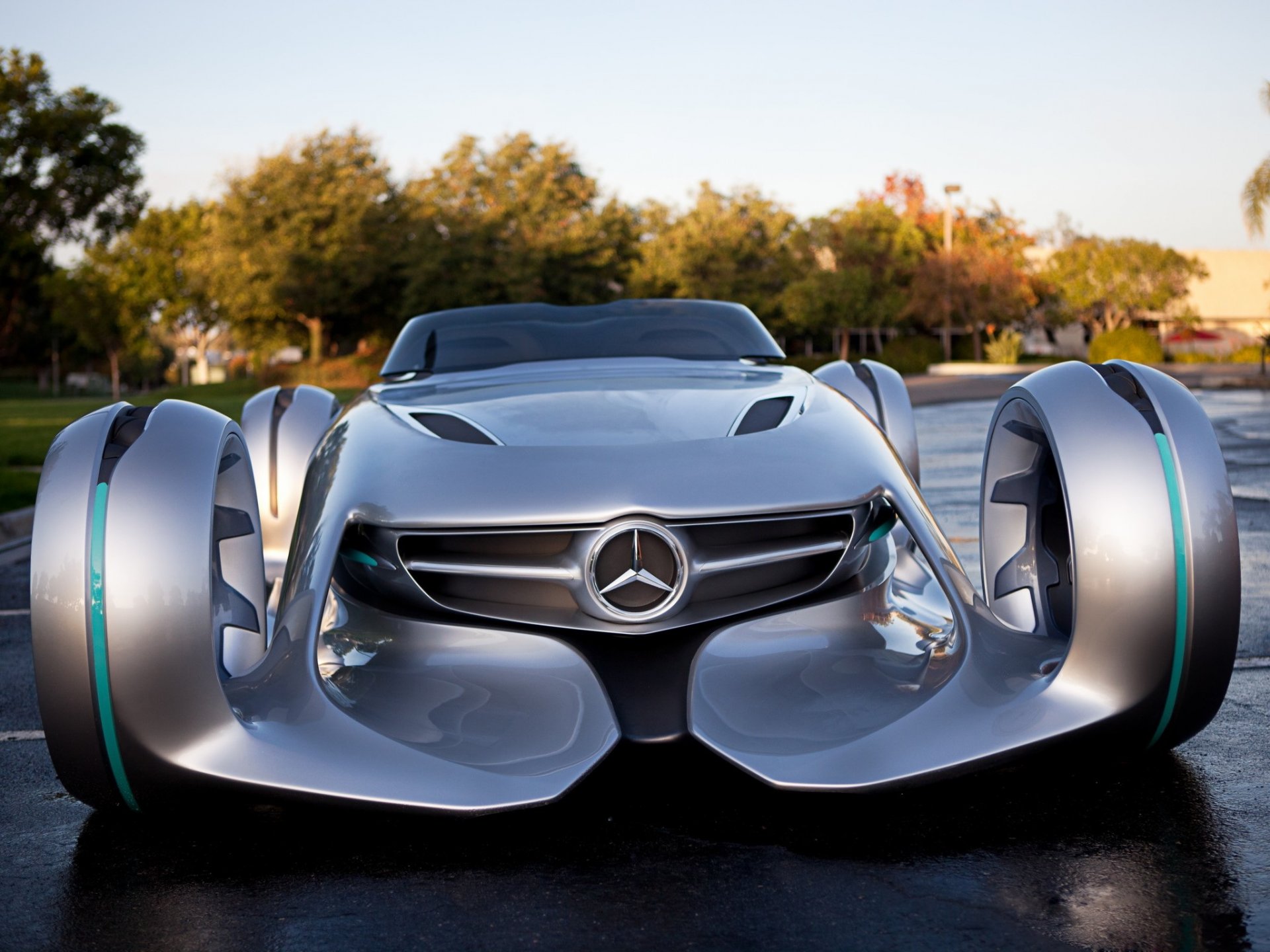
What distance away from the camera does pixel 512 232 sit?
45.4 metres

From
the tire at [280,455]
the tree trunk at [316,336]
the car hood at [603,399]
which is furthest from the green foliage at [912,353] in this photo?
the car hood at [603,399]

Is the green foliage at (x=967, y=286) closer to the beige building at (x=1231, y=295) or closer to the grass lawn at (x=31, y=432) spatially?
the beige building at (x=1231, y=295)

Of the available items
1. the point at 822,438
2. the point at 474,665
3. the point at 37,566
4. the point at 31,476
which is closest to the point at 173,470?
the point at 37,566

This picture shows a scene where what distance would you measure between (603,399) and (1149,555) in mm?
1446

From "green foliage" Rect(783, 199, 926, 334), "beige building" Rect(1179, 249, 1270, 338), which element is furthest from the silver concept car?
"beige building" Rect(1179, 249, 1270, 338)

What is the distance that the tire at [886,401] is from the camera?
4855 mm

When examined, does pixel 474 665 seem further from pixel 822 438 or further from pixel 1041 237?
pixel 1041 237

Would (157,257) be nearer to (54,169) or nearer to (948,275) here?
(54,169)

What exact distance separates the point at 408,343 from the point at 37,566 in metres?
2.33

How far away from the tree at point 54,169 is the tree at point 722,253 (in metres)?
20.4

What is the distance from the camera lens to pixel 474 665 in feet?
9.06

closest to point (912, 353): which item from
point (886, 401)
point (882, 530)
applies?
point (886, 401)

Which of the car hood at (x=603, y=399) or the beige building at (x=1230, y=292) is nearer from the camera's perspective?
the car hood at (x=603, y=399)

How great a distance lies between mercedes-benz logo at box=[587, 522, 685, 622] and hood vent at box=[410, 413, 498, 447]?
1.57 feet
